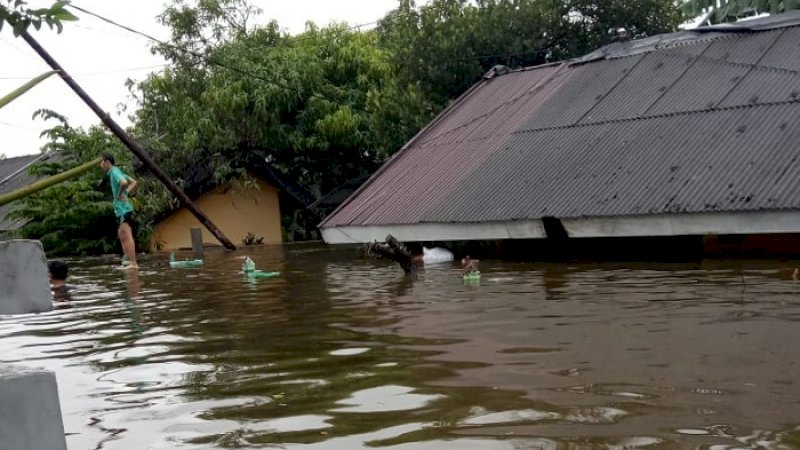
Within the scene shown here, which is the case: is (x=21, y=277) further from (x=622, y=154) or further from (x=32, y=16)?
(x=622, y=154)

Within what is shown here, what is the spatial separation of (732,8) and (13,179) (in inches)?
1068

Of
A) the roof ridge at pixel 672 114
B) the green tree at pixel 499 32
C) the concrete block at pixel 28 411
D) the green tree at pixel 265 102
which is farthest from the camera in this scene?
the green tree at pixel 265 102

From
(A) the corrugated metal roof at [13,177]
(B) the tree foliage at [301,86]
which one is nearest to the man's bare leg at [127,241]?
(B) the tree foliage at [301,86]

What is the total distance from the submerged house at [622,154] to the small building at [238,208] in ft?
37.0

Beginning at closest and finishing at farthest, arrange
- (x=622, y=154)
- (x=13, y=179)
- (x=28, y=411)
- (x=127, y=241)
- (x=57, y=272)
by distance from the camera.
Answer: (x=28, y=411)
(x=57, y=272)
(x=622, y=154)
(x=127, y=241)
(x=13, y=179)

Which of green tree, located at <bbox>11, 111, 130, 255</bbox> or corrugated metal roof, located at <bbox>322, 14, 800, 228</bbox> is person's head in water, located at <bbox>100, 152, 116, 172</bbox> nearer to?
corrugated metal roof, located at <bbox>322, 14, 800, 228</bbox>

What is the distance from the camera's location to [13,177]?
121 ft

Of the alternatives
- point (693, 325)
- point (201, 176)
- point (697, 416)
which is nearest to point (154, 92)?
point (201, 176)

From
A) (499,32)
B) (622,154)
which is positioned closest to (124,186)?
(622,154)

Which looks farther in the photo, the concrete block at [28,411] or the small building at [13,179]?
the small building at [13,179]

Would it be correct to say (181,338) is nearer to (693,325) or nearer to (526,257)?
(693,325)

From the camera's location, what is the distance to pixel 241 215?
2941cm

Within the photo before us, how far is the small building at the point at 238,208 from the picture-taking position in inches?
1089

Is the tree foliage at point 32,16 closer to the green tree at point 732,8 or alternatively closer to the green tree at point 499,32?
the green tree at point 499,32
